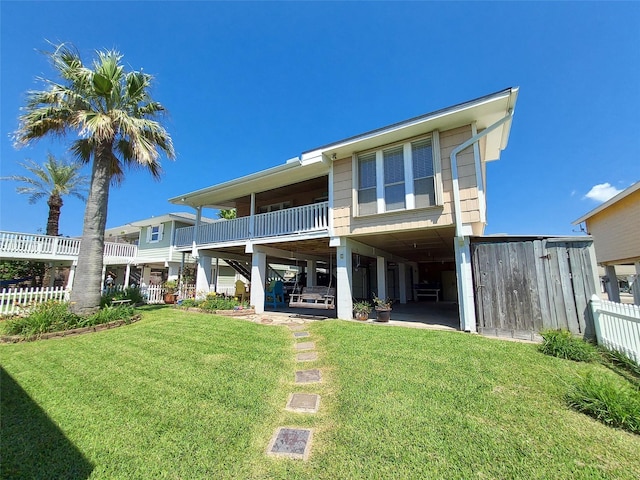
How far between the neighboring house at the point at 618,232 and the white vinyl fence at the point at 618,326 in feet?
26.4

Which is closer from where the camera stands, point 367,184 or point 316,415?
point 316,415

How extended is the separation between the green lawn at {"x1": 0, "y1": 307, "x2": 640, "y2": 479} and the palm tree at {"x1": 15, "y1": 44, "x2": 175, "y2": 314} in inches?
150

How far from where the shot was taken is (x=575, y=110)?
464 inches

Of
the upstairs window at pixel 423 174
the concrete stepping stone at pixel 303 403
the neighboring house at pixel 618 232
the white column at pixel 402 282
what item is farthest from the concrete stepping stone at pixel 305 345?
the neighboring house at pixel 618 232

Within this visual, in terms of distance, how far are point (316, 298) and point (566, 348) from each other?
6.74 m

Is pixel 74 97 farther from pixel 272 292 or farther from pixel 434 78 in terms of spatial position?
pixel 434 78

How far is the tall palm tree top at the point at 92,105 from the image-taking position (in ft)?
27.3

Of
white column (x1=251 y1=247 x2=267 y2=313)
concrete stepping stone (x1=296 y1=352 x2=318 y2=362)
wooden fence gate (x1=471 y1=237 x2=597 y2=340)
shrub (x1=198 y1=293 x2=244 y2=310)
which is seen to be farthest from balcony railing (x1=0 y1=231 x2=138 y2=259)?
wooden fence gate (x1=471 y1=237 x2=597 y2=340)

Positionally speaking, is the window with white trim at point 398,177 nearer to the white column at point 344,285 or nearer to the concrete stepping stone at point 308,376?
the white column at point 344,285

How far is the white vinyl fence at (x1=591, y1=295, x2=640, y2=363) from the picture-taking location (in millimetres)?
4498

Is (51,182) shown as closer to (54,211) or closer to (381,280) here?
(54,211)

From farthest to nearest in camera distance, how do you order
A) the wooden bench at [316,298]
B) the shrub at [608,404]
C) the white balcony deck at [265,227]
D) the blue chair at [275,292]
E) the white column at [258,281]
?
1. the blue chair at [275,292]
2. the white column at [258,281]
3. the white balcony deck at [265,227]
4. the wooden bench at [316,298]
5. the shrub at [608,404]

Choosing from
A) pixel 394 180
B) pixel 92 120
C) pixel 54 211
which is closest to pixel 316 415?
pixel 394 180

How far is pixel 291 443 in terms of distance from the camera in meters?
2.72
